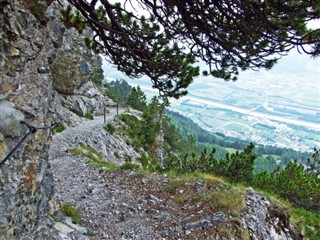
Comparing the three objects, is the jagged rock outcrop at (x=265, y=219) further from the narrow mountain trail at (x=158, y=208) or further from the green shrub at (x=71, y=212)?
the green shrub at (x=71, y=212)

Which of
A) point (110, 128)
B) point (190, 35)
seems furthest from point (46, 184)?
point (110, 128)

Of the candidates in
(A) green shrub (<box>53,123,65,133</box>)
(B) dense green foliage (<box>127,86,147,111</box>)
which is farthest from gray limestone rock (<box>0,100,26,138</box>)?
(B) dense green foliage (<box>127,86,147,111</box>)

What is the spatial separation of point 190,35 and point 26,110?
4.02 meters

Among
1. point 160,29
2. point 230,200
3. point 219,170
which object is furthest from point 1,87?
point 219,170

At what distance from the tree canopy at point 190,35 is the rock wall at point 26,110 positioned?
1.72 m

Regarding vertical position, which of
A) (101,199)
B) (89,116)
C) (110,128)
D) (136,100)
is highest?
(136,100)

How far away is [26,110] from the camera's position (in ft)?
16.0

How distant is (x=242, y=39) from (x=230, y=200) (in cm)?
345

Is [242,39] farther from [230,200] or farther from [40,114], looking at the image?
[40,114]

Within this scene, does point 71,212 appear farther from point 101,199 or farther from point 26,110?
point 26,110

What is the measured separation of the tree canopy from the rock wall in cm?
172

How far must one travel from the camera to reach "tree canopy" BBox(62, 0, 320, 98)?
21.0 ft

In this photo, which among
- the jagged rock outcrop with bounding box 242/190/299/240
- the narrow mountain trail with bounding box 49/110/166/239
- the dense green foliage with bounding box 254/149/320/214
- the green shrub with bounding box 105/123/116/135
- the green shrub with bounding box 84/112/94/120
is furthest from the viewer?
the green shrub with bounding box 84/112/94/120

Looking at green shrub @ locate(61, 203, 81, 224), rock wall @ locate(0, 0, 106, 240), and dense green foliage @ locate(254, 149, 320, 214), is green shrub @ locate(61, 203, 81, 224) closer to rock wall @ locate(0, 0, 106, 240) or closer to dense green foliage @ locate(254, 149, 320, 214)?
rock wall @ locate(0, 0, 106, 240)
